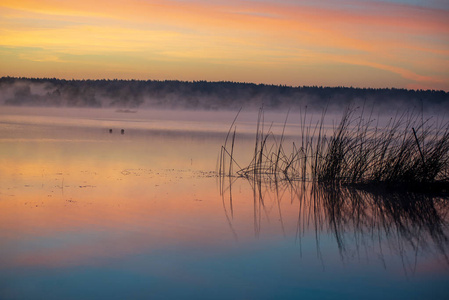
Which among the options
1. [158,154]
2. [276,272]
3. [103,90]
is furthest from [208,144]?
[103,90]

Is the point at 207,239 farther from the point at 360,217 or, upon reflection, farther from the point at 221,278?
the point at 360,217

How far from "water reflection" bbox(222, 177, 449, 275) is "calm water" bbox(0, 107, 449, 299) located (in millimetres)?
15

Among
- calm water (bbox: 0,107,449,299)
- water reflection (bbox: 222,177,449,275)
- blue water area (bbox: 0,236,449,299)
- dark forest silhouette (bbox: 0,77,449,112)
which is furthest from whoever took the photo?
dark forest silhouette (bbox: 0,77,449,112)

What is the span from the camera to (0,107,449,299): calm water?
4164 mm

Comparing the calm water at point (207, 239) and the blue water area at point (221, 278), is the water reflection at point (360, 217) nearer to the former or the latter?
the calm water at point (207, 239)

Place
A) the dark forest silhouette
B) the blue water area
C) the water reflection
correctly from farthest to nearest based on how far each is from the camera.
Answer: the dark forest silhouette
the water reflection
the blue water area

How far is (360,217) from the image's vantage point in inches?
267

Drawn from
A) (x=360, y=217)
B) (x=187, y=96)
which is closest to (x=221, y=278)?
(x=360, y=217)

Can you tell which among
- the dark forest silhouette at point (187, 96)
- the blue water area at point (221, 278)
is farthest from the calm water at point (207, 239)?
the dark forest silhouette at point (187, 96)

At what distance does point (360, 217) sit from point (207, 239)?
2.18m

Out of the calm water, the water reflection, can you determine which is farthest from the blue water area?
the water reflection

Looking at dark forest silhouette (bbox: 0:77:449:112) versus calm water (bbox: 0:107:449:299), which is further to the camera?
dark forest silhouette (bbox: 0:77:449:112)

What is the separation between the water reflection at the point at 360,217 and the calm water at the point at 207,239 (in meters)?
0.02

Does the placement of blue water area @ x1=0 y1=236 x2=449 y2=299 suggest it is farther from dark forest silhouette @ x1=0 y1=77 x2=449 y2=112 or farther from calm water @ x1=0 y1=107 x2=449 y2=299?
dark forest silhouette @ x1=0 y1=77 x2=449 y2=112
